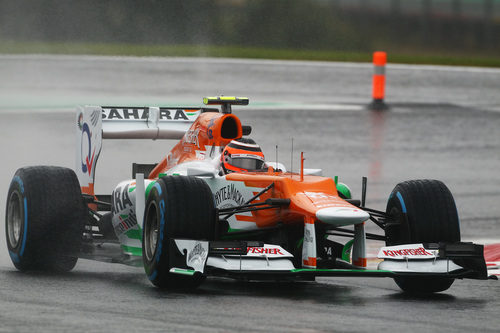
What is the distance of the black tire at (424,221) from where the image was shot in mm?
9891

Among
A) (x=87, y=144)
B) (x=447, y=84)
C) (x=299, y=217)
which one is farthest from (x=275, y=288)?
(x=447, y=84)

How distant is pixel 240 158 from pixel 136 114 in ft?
7.49

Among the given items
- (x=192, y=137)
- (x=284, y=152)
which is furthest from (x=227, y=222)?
(x=284, y=152)

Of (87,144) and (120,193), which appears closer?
(120,193)

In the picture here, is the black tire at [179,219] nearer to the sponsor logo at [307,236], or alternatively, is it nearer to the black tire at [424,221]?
the sponsor logo at [307,236]

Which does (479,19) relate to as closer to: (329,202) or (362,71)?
(362,71)

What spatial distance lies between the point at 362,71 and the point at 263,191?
58.3 ft

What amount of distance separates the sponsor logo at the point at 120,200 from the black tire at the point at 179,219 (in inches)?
55.8

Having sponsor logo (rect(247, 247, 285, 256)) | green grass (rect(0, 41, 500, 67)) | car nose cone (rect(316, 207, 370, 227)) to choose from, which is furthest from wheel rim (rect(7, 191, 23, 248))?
green grass (rect(0, 41, 500, 67))

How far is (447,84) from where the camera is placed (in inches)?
1041

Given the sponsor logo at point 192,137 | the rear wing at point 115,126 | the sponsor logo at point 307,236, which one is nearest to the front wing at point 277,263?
the sponsor logo at point 307,236

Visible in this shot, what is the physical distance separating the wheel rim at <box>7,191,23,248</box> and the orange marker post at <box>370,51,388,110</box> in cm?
1211

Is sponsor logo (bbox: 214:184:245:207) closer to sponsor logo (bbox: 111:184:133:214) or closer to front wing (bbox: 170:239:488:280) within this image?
front wing (bbox: 170:239:488:280)

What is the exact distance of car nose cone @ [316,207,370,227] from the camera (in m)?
9.19
